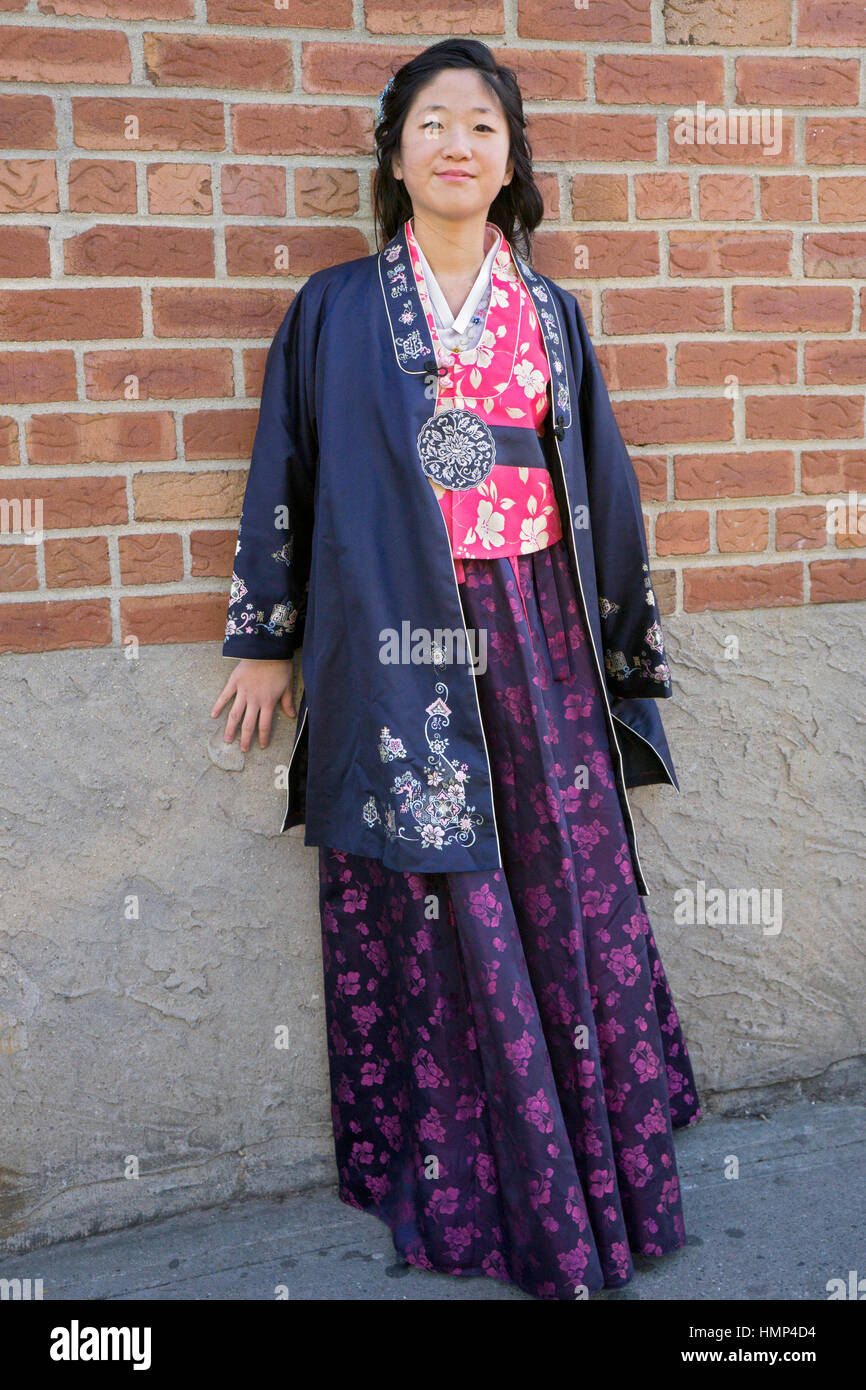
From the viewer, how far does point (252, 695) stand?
219cm

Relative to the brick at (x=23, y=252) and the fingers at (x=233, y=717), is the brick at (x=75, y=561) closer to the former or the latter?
the fingers at (x=233, y=717)

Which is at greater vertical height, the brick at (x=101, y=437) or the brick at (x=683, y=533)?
the brick at (x=101, y=437)

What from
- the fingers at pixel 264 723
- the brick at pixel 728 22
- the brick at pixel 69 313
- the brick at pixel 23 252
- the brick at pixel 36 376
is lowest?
the fingers at pixel 264 723

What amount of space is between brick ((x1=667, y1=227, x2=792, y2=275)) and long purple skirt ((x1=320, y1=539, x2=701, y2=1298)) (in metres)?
0.72

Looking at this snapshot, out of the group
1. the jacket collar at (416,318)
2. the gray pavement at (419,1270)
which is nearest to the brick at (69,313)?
the jacket collar at (416,318)

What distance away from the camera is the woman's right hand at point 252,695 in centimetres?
219

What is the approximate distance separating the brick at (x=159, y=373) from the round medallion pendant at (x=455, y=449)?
1.45 ft

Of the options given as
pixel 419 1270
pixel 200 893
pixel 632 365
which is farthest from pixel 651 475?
pixel 419 1270

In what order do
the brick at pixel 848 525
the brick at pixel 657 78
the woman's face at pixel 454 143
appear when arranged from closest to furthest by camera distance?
the woman's face at pixel 454 143 < the brick at pixel 657 78 < the brick at pixel 848 525

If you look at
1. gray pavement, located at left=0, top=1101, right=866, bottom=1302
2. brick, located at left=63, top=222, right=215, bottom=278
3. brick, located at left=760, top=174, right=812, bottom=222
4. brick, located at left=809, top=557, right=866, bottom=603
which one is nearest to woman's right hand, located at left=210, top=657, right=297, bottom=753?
brick, located at left=63, top=222, right=215, bottom=278

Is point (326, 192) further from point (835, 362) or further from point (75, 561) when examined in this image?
point (835, 362)

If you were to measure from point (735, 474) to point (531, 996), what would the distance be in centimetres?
116
